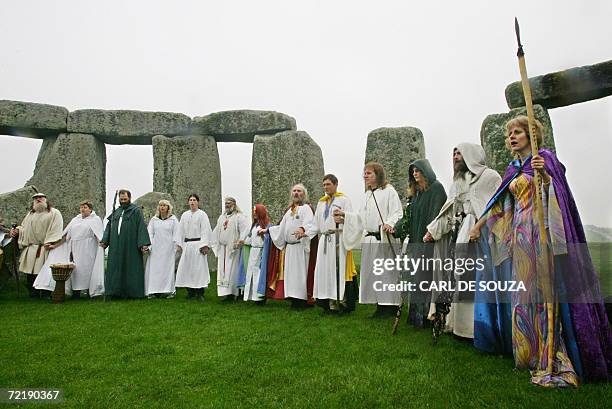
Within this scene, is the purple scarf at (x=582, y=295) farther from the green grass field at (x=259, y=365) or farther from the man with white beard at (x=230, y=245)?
the man with white beard at (x=230, y=245)

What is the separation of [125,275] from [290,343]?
5.48 metres

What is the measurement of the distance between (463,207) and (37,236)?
862 cm

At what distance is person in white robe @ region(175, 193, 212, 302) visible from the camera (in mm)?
9391

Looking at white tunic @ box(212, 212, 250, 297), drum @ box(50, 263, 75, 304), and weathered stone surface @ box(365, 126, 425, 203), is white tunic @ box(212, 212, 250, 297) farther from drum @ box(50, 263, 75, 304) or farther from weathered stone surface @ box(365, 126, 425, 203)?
weathered stone surface @ box(365, 126, 425, 203)

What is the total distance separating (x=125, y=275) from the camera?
950 centimetres

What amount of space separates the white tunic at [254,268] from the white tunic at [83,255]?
3.33 metres

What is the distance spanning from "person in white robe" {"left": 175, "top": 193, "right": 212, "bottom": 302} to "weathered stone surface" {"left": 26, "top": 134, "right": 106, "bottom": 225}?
17.8 ft

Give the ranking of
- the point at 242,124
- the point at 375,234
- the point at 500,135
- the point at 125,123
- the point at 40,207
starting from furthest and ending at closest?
the point at 125,123, the point at 242,124, the point at 40,207, the point at 500,135, the point at 375,234

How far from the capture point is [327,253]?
7.35 meters

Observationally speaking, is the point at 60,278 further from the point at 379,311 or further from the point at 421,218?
the point at 421,218

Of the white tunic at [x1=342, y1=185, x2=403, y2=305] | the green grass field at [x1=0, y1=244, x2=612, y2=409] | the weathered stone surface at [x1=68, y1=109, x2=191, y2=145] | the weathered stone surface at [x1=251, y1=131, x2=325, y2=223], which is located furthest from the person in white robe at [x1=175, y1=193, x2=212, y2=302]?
the weathered stone surface at [x1=68, y1=109, x2=191, y2=145]

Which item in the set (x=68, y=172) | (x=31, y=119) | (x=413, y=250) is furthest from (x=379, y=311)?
(x=31, y=119)

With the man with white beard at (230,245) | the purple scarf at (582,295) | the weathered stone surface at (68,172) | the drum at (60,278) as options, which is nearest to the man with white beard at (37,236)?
the drum at (60,278)

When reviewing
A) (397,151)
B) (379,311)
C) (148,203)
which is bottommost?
(379,311)
